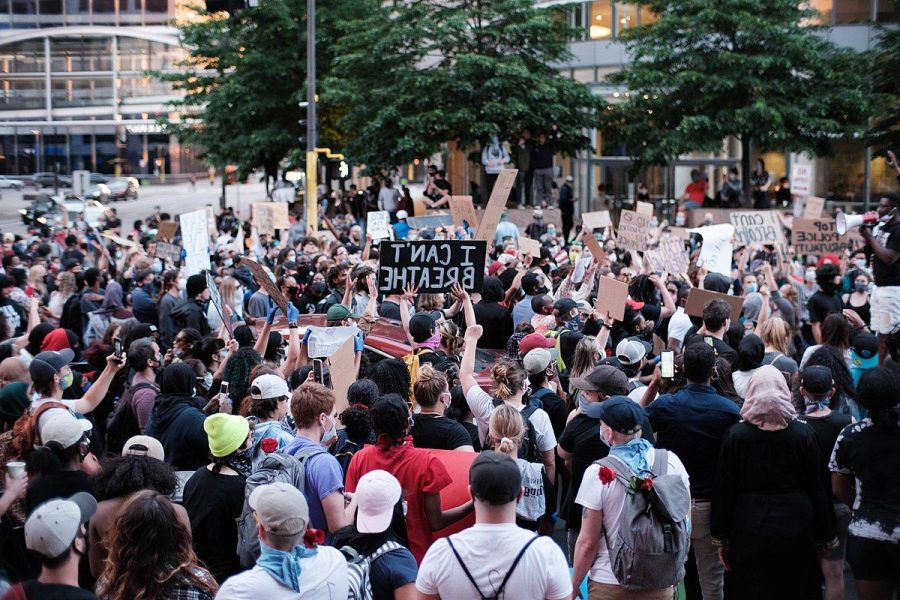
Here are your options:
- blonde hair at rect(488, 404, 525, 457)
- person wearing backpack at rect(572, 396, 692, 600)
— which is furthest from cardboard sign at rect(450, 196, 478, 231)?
person wearing backpack at rect(572, 396, 692, 600)

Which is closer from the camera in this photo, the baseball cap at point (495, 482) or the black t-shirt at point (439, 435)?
the baseball cap at point (495, 482)

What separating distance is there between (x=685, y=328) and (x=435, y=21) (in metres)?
21.9

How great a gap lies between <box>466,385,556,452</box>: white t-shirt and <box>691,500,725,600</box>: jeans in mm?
950

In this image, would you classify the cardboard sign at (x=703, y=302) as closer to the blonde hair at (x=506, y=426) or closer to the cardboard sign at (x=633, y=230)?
the cardboard sign at (x=633, y=230)

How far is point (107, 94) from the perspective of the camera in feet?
322

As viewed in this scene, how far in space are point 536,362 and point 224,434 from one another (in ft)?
7.78

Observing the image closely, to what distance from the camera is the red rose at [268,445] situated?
5949 mm

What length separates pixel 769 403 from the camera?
6.23 meters

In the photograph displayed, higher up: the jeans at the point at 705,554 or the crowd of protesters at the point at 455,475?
the crowd of protesters at the point at 455,475

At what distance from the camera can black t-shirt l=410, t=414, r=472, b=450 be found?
6.53 meters

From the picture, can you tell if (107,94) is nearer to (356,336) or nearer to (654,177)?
(654,177)

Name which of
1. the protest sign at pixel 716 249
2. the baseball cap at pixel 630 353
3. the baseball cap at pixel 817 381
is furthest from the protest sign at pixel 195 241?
the baseball cap at pixel 817 381

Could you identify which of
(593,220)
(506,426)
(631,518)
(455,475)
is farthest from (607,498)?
(593,220)

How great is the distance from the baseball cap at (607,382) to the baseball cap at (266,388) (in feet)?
5.77
